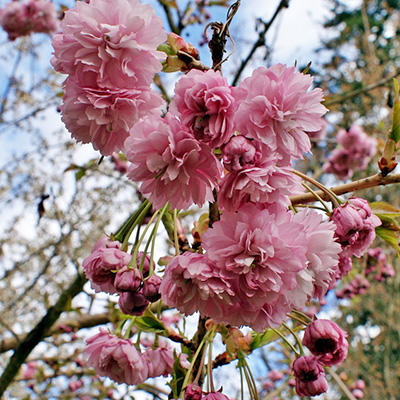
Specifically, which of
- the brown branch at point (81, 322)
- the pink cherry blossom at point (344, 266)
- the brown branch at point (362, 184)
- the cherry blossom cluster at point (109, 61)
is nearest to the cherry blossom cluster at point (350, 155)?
the brown branch at point (81, 322)

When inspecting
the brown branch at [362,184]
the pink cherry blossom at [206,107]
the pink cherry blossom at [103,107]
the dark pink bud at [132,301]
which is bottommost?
the dark pink bud at [132,301]

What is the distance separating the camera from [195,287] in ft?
2.33

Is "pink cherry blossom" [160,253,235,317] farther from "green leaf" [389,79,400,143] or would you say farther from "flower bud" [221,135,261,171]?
"green leaf" [389,79,400,143]

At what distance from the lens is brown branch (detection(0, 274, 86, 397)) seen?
1714 mm

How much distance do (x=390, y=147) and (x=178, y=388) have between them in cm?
82

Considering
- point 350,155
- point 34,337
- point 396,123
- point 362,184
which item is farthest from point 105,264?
point 350,155

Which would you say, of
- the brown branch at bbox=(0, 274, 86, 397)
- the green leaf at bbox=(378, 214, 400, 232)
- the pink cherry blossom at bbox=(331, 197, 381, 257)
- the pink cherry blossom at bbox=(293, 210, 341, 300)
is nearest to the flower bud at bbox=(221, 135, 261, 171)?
the pink cherry blossom at bbox=(293, 210, 341, 300)

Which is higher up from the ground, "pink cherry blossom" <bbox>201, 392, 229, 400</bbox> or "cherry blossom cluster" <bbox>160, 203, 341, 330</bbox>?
"cherry blossom cluster" <bbox>160, 203, 341, 330</bbox>

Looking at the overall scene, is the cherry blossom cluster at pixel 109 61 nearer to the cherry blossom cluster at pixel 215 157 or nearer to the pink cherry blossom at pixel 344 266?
the cherry blossom cluster at pixel 215 157

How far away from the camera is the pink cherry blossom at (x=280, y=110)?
66 cm

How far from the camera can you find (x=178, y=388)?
95 cm

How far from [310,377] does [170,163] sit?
2.05 ft

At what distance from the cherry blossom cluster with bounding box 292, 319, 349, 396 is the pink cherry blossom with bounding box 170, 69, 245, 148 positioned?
51cm

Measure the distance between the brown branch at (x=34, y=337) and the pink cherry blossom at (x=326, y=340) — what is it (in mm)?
1192
